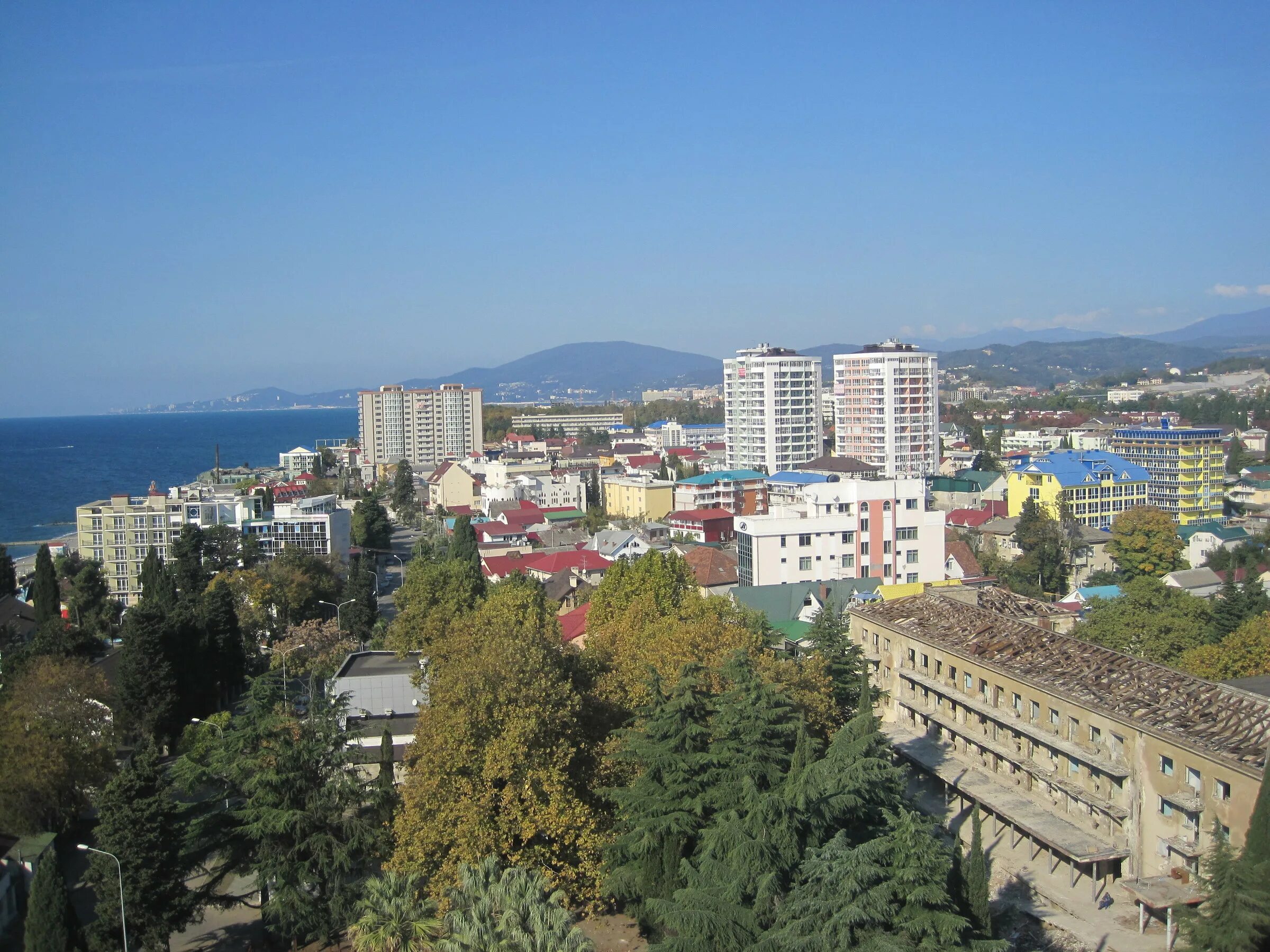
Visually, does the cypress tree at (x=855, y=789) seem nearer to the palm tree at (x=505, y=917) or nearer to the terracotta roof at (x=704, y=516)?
the palm tree at (x=505, y=917)

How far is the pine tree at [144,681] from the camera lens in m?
17.8

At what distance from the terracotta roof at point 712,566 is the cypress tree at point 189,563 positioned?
12.8 metres

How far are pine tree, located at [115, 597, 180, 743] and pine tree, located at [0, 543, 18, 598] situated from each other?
1429cm

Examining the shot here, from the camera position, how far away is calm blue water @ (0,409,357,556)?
67500 mm

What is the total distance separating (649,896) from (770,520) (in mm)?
17172

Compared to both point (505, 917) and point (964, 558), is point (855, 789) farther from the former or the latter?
point (964, 558)

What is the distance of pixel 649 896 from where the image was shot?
1073 centimetres

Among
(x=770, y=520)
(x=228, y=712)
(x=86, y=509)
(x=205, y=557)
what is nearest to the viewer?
(x=228, y=712)

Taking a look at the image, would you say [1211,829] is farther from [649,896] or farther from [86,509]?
[86,509]

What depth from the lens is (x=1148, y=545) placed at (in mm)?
33000

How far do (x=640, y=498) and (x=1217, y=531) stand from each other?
24.7 metres

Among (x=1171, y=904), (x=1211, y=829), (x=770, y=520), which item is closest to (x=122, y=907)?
(x=1171, y=904)

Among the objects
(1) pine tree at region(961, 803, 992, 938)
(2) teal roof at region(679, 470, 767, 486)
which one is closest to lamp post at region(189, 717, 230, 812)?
(1) pine tree at region(961, 803, 992, 938)

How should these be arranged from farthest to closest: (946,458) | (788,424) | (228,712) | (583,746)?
(946,458) → (788,424) → (228,712) → (583,746)
